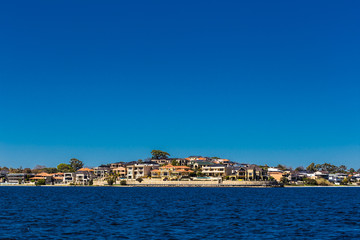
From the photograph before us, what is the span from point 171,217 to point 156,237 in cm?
1516

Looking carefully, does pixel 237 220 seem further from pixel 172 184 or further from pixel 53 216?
pixel 172 184

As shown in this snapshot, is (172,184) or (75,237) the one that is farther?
(172,184)

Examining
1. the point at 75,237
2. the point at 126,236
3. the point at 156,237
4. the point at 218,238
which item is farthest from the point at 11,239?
the point at 218,238

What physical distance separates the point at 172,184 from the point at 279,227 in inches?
6364

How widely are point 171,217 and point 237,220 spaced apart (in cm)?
801

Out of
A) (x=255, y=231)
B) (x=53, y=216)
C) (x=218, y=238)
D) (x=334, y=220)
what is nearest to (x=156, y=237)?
(x=218, y=238)

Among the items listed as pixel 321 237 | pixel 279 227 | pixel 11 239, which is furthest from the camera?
pixel 279 227

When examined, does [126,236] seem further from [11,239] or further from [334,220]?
[334,220]

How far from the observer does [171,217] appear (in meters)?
48.2

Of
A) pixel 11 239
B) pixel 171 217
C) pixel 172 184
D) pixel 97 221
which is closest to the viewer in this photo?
pixel 11 239

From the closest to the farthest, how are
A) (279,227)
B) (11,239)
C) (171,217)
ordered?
(11,239)
(279,227)
(171,217)

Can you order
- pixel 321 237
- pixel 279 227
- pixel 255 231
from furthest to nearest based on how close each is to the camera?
pixel 279 227, pixel 255 231, pixel 321 237

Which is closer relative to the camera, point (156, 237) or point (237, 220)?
point (156, 237)

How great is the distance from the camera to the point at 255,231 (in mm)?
37062
